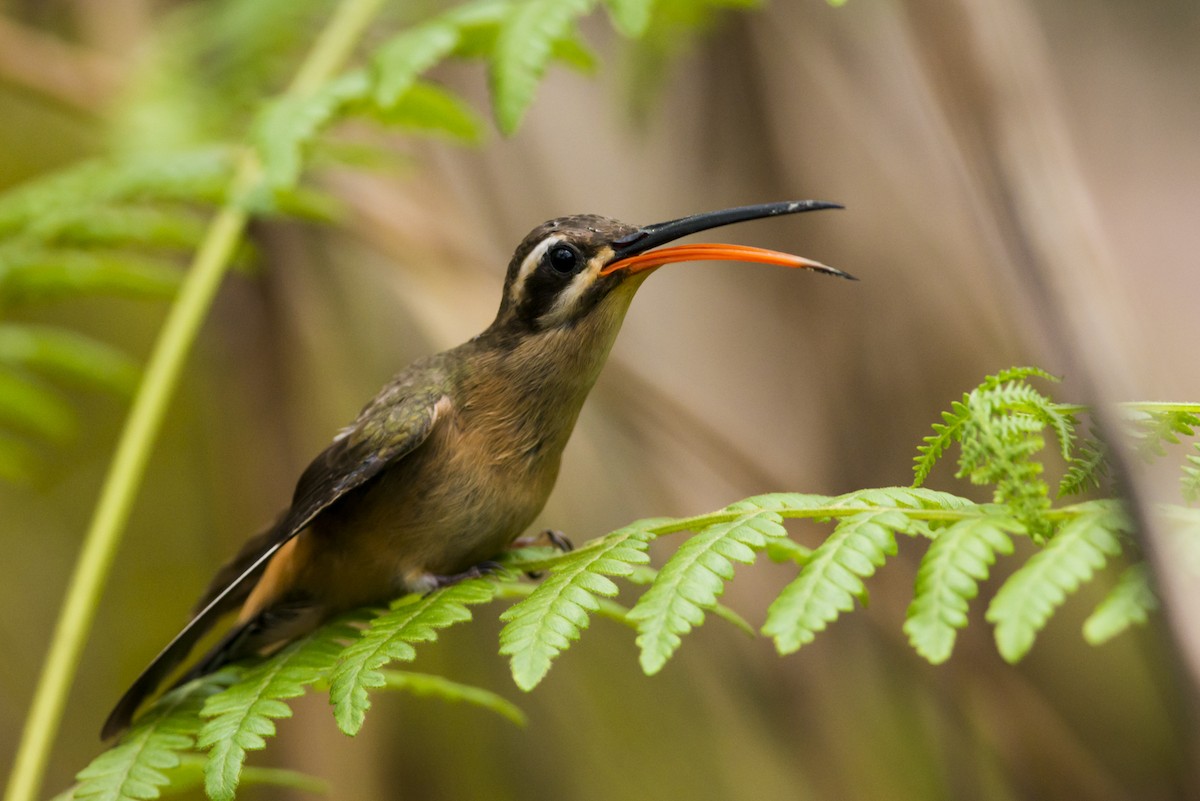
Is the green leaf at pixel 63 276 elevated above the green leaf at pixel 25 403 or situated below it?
above

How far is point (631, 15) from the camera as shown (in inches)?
99.3

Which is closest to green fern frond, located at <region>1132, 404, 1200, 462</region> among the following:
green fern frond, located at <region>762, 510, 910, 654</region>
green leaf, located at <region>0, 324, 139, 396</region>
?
green fern frond, located at <region>762, 510, 910, 654</region>

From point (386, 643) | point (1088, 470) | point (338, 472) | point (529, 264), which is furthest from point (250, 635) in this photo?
point (1088, 470)

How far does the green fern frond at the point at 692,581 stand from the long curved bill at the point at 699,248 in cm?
57

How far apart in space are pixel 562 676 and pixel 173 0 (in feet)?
15.3

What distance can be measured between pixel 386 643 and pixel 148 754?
62 cm

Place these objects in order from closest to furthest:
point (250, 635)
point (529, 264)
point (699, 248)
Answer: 1. point (699, 248)
2. point (529, 264)
3. point (250, 635)

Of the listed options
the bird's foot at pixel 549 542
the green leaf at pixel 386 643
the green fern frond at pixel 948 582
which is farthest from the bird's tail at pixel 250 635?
the green fern frond at pixel 948 582

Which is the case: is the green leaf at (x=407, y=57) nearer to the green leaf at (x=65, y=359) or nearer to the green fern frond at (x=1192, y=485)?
the green leaf at (x=65, y=359)

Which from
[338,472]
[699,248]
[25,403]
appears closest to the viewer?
[699,248]

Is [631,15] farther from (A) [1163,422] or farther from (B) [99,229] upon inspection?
(B) [99,229]

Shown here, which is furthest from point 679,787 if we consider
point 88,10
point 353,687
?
point 88,10

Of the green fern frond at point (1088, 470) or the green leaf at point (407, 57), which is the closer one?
the green fern frond at point (1088, 470)

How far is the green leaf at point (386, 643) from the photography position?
170 cm
